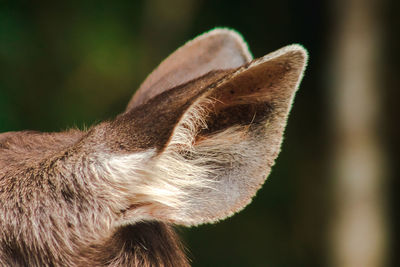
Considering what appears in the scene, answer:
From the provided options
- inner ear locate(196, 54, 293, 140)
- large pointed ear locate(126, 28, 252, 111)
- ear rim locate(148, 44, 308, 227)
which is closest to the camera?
ear rim locate(148, 44, 308, 227)

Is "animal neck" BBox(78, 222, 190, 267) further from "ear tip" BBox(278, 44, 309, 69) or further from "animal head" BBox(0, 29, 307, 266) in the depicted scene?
"ear tip" BBox(278, 44, 309, 69)

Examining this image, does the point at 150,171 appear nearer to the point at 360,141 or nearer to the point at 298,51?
the point at 298,51

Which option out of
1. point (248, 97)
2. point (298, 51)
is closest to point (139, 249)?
point (248, 97)

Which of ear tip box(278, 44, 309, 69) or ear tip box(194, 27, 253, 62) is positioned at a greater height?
ear tip box(194, 27, 253, 62)

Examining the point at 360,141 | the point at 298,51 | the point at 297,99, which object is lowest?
the point at 360,141

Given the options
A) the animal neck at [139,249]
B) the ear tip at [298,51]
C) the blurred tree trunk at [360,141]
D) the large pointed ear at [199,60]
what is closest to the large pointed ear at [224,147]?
the ear tip at [298,51]

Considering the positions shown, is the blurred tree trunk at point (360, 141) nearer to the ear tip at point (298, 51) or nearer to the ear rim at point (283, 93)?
the ear rim at point (283, 93)

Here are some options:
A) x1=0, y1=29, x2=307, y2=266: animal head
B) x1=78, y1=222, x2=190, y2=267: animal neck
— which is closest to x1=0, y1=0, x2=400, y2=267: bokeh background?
x1=78, y1=222, x2=190, y2=267: animal neck
